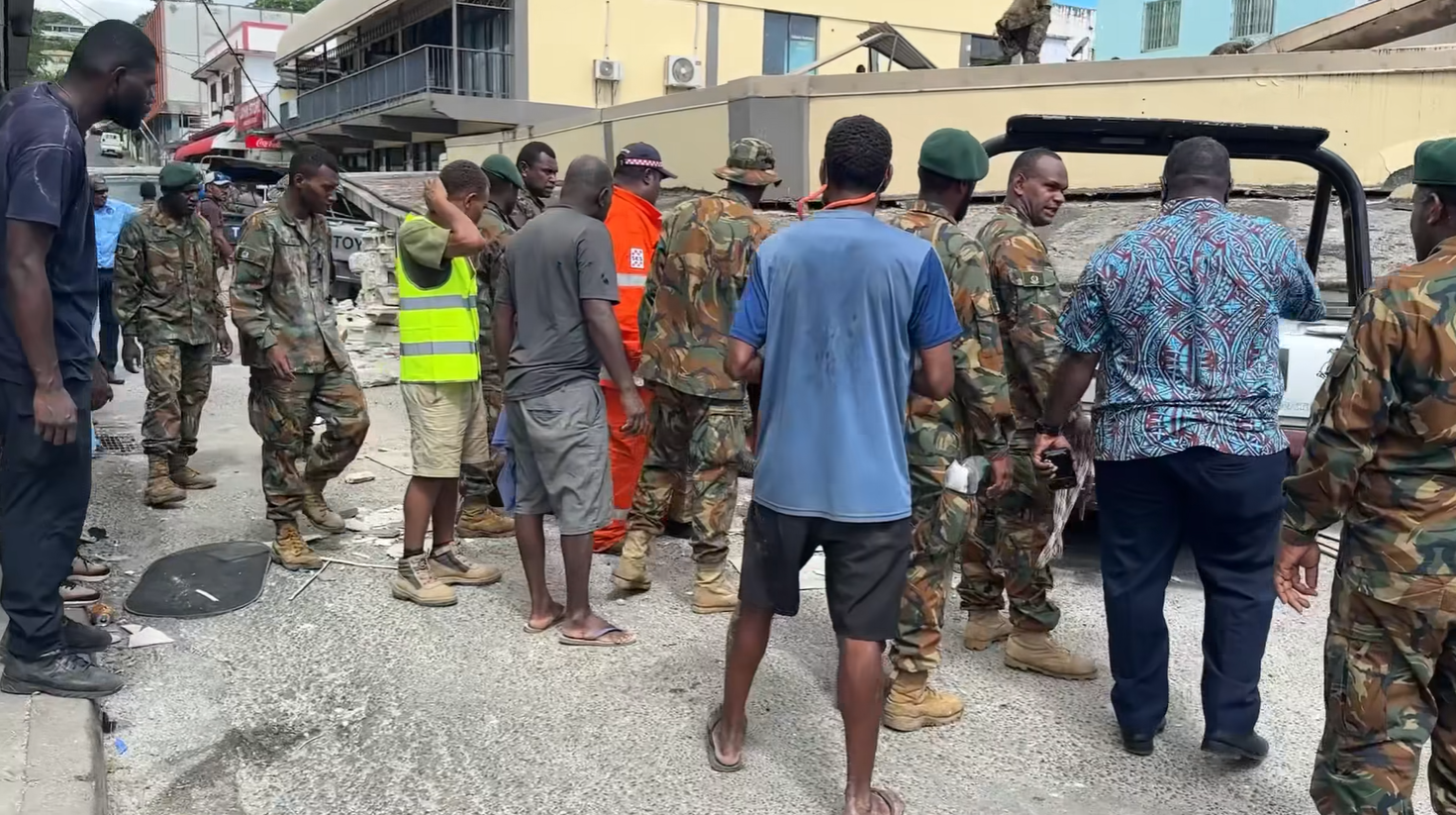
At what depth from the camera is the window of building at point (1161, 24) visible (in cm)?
2500

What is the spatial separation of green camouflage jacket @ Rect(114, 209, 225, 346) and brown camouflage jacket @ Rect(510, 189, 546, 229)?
213cm

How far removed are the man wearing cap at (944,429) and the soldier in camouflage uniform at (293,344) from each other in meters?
2.85

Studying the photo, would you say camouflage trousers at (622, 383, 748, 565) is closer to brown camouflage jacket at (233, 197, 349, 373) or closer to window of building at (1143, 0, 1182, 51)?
brown camouflage jacket at (233, 197, 349, 373)

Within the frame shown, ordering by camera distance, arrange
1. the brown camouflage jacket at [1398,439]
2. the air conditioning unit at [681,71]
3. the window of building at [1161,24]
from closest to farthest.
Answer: the brown camouflage jacket at [1398,439] → the window of building at [1161,24] → the air conditioning unit at [681,71]

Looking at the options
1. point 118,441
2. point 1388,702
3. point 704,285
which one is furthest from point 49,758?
point 118,441

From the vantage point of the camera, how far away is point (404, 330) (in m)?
4.61

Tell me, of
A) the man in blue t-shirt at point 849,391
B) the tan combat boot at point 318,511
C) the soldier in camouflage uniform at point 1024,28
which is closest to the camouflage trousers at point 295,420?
the tan combat boot at point 318,511

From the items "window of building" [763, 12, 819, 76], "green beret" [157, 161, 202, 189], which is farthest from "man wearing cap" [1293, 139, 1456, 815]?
"window of building" [763, 12, 819, 76]

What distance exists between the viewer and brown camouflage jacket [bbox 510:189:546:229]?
6074 millimetres

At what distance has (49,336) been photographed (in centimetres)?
314

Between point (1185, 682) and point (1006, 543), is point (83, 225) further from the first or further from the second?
point (1185, 682)

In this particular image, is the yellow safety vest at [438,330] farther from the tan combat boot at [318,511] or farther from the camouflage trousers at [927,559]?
the camouflage trousers at [927,559]

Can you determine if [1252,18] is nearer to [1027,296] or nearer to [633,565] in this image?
[1027,296]

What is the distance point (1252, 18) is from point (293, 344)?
23986 millimetres
